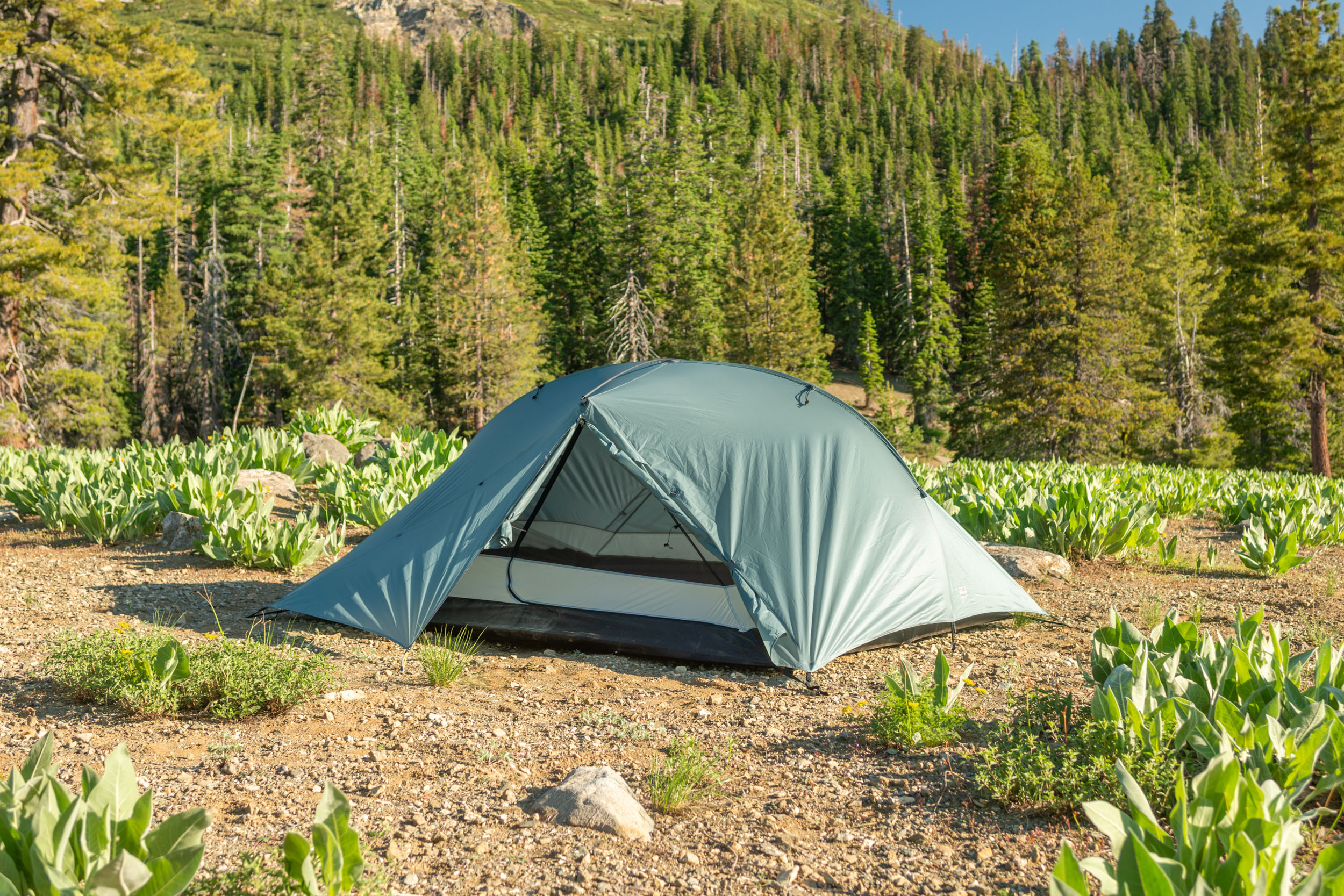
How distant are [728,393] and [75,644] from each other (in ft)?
11.8

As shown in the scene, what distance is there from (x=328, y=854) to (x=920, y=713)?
224 centimetres

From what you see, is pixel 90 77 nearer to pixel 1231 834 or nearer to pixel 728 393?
pixel 728 393

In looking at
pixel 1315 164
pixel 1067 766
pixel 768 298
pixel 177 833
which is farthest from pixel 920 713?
pixel 768 298

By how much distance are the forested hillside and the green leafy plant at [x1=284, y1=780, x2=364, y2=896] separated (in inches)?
683

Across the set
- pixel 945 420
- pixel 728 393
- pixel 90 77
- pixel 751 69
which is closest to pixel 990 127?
pixel 751 69

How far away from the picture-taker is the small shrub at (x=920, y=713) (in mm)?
3371

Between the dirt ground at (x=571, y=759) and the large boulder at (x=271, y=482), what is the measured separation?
316 cm

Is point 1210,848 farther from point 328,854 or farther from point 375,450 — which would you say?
→ point 375,450

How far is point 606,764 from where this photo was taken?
10.8 ft

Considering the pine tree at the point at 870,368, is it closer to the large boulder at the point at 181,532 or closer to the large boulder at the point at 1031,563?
the large boulder at the point at 1031,563

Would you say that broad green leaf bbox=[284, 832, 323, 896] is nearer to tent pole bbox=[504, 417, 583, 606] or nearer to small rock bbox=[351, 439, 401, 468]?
tent pole bbox=[504, 417, 583, 606]

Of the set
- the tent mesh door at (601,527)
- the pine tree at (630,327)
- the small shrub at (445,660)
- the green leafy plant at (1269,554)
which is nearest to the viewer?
the small shrub at (445,660)

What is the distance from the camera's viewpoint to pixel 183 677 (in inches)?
142

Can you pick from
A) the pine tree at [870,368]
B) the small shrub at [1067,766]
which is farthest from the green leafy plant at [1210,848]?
the pine tree at [870,368]
